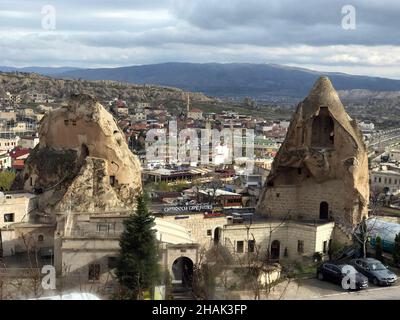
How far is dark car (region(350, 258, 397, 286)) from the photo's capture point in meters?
29.1

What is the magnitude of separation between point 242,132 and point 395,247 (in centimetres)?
9319

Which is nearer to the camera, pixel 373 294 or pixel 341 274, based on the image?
pixel 373 294

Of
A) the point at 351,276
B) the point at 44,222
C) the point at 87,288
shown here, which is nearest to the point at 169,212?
the point at 44,222

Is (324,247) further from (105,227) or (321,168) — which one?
(105,227)

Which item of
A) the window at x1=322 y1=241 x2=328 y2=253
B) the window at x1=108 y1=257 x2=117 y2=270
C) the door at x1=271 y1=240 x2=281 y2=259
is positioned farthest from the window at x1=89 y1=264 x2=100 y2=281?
the window at x1=322 y1=241 x2=328 y2=253

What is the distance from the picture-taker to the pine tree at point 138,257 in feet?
86.6

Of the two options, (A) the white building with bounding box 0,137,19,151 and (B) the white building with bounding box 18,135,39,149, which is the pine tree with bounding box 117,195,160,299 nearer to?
(B) the white building with bounding box 18,135,39,149

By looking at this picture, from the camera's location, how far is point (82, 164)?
38094 mm

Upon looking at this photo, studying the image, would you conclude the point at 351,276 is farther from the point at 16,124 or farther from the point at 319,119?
the point at 16,124

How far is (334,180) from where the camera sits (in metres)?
38.5

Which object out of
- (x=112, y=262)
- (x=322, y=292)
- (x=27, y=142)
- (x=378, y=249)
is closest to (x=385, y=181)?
(x=378, y=249)

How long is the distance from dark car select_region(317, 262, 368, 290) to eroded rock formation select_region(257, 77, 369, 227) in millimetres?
7938

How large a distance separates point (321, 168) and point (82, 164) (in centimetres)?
1623

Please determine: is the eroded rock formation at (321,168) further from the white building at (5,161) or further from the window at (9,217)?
the white building at (5,161)
